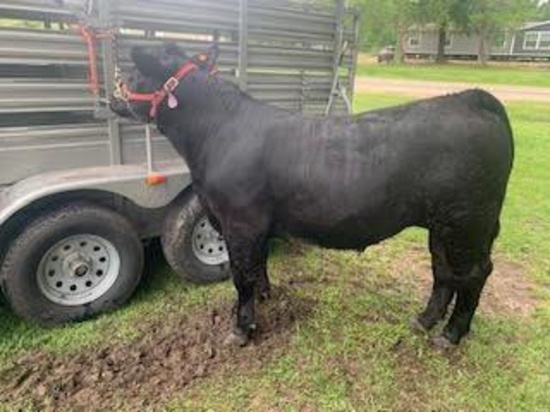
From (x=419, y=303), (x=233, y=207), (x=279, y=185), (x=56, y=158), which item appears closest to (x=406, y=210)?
(x=279, y=185)

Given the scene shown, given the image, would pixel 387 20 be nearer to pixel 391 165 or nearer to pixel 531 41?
pixel 531 41

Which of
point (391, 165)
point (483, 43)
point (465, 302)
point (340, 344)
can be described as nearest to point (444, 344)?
point (465, 302)

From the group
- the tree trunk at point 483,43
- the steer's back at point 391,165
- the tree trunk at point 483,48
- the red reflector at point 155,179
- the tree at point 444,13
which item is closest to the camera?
the steer's back at point 391,165

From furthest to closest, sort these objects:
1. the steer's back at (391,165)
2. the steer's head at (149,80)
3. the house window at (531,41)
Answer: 1. the house window at (531,41)
2. the steer's head at (149,80)
3. the steer's back at (391,165)

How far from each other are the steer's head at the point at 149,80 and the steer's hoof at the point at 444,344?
2.39 meters

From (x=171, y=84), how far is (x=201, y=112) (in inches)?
9.9

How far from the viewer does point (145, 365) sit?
3.21 m

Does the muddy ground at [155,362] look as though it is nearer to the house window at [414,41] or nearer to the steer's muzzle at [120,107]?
the steer's muzzle at [120,107]

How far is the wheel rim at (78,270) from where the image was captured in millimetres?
3477

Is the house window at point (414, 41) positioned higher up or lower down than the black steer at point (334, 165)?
higher up

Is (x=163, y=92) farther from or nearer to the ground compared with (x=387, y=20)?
nearer to the ground

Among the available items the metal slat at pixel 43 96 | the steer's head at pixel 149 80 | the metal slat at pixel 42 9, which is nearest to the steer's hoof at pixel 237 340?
the steer's head at pixel 149 80

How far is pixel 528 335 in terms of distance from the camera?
3705 millimetres

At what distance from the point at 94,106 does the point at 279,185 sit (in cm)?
136
